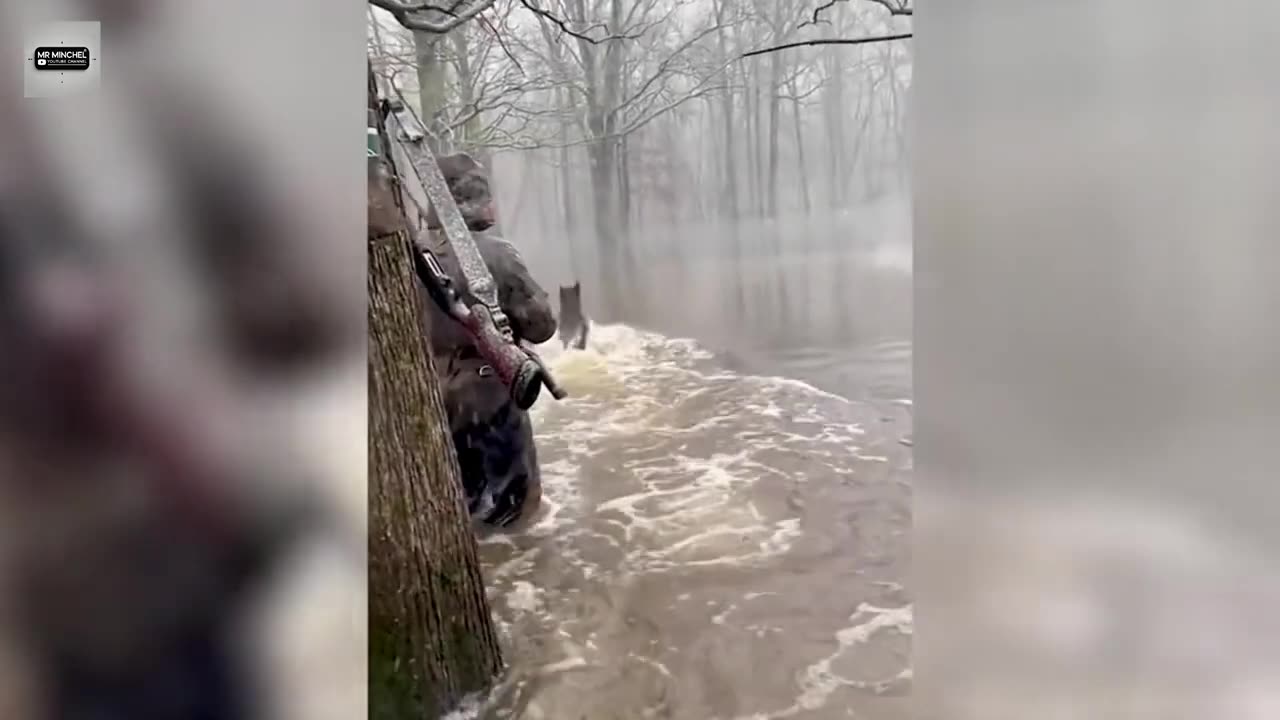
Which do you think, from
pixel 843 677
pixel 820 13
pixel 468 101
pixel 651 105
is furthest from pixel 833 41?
pixel 843 677

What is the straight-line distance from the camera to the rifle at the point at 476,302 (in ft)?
4.49

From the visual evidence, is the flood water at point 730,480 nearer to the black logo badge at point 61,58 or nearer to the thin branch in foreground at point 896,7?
the thin branch in foreground at point 896,7

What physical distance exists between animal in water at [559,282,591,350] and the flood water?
0.02m

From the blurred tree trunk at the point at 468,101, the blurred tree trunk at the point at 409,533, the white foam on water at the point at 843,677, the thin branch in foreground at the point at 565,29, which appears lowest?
the white foam on water at the point at 843,677

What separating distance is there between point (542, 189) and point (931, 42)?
63 centimetres

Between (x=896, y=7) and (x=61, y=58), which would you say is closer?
(x=61, y=58)

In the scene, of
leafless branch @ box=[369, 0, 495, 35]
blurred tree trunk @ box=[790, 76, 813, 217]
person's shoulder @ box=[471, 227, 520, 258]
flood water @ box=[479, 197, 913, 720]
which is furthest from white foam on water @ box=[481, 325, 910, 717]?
leafless branch @ box=[369, 0, 495, 35]

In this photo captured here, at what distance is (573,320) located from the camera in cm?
140

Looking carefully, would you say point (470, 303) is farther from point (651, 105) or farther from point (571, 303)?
point (651, 105)

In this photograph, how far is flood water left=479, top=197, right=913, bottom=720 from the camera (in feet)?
4.45

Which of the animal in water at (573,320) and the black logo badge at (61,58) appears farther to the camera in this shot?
the animal in water at (573,320)

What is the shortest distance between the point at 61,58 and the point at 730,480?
113 cm

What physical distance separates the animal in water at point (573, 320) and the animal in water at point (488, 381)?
20 millimetres

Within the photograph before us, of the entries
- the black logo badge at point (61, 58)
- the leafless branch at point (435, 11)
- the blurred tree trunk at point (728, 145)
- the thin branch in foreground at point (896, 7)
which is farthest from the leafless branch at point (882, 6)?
the black logo badge at point (61, 58)
